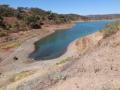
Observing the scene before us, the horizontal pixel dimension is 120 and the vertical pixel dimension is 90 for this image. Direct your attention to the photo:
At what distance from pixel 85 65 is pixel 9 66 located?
124 ft

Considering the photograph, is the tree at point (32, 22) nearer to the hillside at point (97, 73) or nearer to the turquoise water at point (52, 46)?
the turquoise water at point (52, 46)

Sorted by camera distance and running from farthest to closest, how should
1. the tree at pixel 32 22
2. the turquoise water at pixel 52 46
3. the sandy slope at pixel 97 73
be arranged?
1. the tree at pixel 32 22
2. the turquoise water at pixel 52 46
3. the sandy slope at pixel 97 73

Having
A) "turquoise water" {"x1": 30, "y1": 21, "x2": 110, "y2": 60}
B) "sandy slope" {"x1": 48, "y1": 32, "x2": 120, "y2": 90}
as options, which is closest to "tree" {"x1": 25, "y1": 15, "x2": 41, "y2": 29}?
"turquoise water" {"x1": 30, "y1": 21, "x2": 110, "y2": 60}

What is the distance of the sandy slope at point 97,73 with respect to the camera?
13.9 meters

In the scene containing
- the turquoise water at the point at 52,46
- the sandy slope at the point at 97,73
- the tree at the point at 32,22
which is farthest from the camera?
the tree at the point at 32,22

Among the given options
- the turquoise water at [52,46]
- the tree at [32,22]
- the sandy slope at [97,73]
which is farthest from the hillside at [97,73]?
the tree at [32,22]

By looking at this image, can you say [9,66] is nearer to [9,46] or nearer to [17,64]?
[17,64]

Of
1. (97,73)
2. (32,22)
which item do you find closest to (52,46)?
(32,22)

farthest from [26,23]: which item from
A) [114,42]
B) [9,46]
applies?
[114,42]

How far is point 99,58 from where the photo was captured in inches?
727

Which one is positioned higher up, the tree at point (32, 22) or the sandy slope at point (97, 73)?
the sandy slope at point (97, 73)

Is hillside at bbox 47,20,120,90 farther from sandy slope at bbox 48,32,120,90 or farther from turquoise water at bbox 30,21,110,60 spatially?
turquoise water at bbox 30,21,110,60

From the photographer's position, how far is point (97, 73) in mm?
15844

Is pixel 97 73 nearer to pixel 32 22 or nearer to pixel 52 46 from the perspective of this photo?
pixel 52 46
